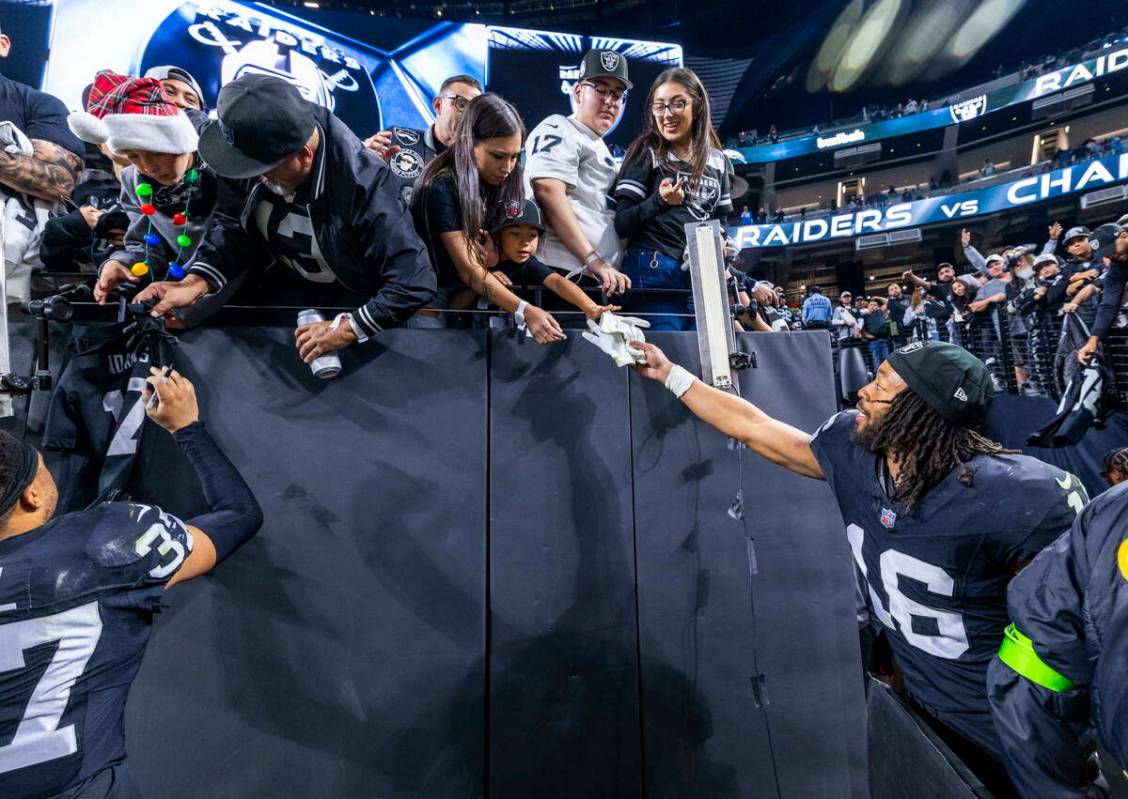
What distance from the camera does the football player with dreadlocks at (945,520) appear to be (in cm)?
143

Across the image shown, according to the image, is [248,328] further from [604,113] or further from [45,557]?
[604,113]

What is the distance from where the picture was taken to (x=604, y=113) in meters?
2.82

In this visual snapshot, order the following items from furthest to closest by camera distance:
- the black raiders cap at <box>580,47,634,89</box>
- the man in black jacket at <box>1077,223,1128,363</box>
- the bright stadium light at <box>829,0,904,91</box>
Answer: the bright stadium light at <box>829,0,904,91</box> → the man in black jacket at <box>1077,223,1128,363</box> → the black raiders cap at <box>580,47,634,89</box>

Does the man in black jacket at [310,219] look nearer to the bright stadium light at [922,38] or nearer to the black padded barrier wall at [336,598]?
the black padded barrier wall at [336,598]

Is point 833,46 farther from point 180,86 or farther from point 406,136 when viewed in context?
point 180,86

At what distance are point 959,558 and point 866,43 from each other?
2918cm

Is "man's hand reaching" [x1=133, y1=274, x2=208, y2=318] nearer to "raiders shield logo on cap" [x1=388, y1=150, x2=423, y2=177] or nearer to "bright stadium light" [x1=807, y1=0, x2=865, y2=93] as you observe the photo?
→ "raiders shield logo on cap" [x1=388, y1=150, x2=423, y2=177]

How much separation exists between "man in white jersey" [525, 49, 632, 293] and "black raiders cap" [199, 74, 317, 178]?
1141 mm

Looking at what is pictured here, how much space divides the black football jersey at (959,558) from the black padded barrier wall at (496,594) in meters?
0.76

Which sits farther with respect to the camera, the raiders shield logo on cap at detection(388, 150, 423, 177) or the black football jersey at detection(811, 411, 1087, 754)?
the raiders shield logo on cap at detection(388, 150, 423, 177)

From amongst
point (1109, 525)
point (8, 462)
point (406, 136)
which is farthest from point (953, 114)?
point (8, 462)

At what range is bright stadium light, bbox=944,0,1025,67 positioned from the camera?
21156 mm

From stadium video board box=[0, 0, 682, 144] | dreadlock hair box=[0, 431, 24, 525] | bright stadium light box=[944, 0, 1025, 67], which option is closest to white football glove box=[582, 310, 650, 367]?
dreadlock hair box=[0, 431, 24, 525]

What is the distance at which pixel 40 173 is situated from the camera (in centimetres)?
215
